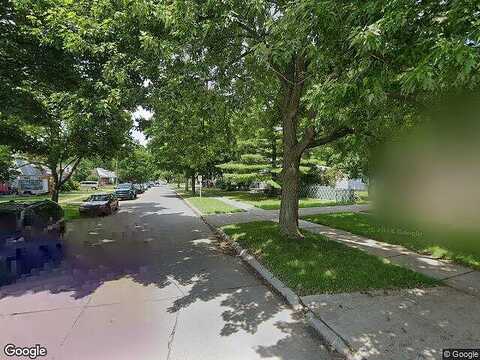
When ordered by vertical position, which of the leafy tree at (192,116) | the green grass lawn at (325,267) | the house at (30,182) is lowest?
the green grass lawn at (325,267)

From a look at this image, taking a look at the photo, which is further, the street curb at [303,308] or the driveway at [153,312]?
the driveway at [153,312]

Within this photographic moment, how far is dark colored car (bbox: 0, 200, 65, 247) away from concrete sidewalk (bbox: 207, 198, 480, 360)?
735 centimetres

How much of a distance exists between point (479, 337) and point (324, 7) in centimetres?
461

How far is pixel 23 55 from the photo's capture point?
9.39 m

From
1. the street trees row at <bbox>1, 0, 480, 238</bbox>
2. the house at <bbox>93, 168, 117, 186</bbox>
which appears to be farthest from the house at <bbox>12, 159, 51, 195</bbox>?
the street trees row at <bbox>1, 0, 480, 238</bbox>

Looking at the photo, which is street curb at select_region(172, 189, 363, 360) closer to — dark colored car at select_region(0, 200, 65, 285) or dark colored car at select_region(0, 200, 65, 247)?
dark colored car at select_region(0, 200, 65, 285)

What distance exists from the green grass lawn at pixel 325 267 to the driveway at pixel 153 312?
0.66 m

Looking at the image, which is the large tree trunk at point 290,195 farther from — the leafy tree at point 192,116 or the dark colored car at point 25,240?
the dark colored car at point 25,240

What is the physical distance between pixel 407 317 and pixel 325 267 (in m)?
2.43

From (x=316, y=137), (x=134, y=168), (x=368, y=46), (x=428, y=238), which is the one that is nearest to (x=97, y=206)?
(x=316, y=137)

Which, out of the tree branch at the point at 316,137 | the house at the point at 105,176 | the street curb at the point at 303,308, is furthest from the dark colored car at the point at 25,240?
the house at the point at 105,176

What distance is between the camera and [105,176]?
279 ft

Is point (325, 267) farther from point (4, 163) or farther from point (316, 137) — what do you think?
point (4, 163)

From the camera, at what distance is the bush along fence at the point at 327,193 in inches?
990
